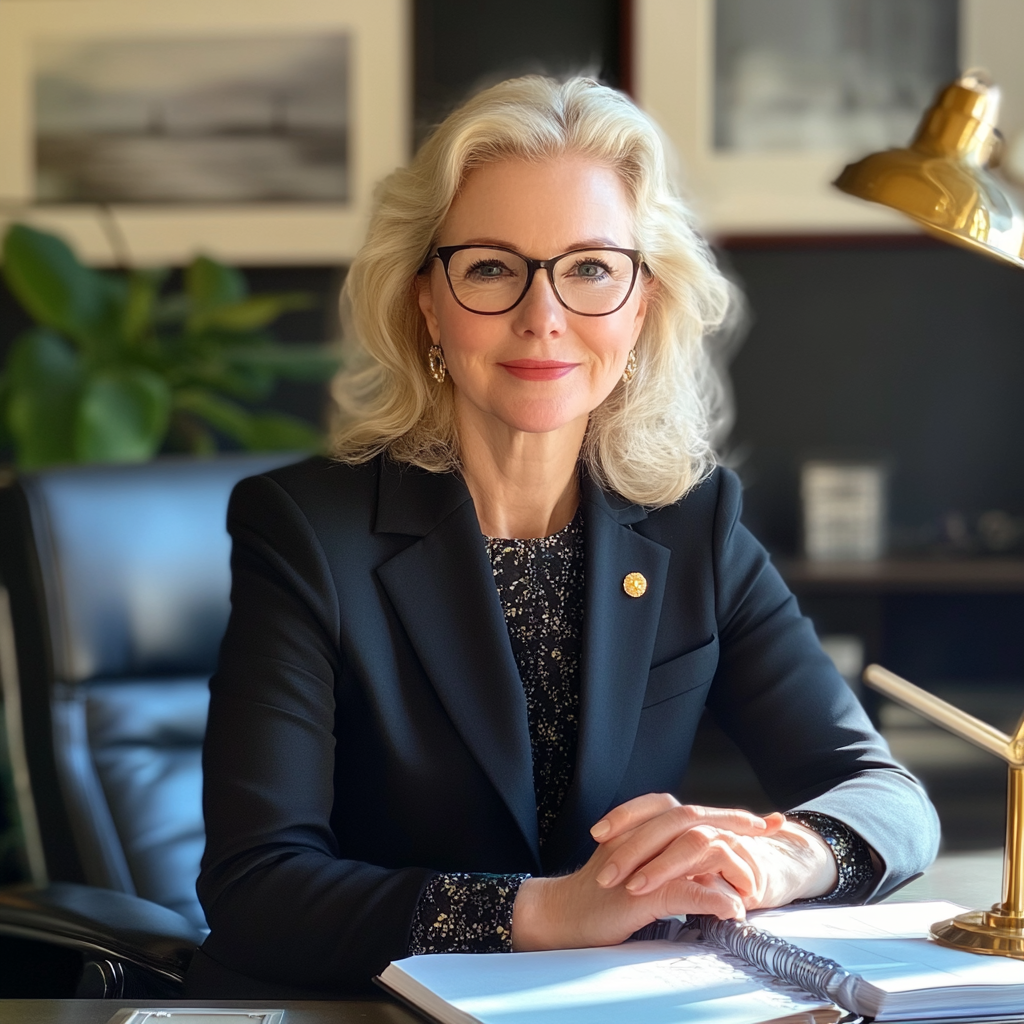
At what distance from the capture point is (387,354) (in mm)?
1516

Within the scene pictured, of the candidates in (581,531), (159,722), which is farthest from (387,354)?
(159,722)

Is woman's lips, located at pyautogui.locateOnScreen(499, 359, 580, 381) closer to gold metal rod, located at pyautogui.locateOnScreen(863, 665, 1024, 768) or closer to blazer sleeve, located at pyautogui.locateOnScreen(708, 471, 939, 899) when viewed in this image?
blazer sleeve, located at pyautogui.locateOnScreen(708, 471, 939, 899)

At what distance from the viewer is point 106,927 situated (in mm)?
1310

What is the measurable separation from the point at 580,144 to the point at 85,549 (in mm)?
881

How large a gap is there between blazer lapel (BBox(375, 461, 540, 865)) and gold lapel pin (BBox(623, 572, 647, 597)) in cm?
15

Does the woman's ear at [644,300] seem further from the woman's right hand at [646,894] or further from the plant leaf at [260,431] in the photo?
the plant leaf at [260,431]

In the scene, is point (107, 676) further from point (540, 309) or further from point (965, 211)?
point (965, 211)

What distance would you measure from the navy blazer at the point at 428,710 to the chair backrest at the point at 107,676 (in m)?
0.51

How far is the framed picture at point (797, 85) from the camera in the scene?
3.16 m

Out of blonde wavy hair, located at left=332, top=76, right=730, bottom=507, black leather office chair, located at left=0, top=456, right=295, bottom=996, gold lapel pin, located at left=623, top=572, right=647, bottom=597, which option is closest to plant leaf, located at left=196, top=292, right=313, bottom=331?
black leather office chair, located at left=0, top=456, right=295, bottom=996

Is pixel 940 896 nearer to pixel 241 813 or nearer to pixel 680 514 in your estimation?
pixel 680 514

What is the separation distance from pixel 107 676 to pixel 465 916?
92cm

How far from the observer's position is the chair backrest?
174 centimetres

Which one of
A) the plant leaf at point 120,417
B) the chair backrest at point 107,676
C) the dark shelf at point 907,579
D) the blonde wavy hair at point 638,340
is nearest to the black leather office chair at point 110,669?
the chair backrest at point 107,676
